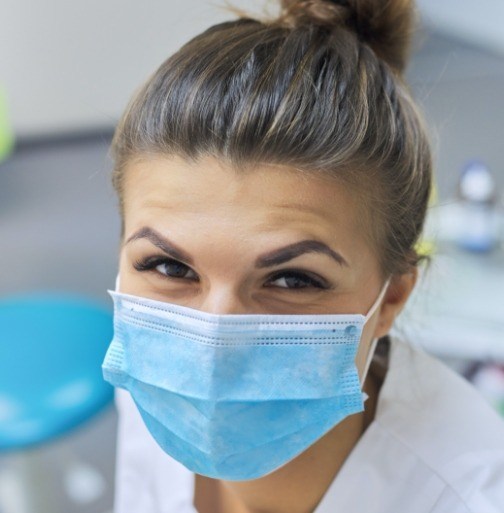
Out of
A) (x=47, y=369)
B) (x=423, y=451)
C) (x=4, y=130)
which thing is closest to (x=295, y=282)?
(x=423, y=451)

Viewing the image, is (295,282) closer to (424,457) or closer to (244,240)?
(244,240)

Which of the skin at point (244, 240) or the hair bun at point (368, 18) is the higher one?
the hair bun at point (368, 18)

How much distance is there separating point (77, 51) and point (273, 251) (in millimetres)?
2894

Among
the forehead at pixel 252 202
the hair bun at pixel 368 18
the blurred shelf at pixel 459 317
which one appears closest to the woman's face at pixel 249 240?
the forehead at pixel 252 202

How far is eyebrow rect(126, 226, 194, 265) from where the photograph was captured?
940 millimetres

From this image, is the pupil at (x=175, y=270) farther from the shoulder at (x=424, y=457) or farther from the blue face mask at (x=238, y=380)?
the shoulder at (x=424, y=457)

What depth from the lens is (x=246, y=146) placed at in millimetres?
912

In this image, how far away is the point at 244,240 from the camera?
90 cm

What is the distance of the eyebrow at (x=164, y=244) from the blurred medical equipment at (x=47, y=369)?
0.49 meters

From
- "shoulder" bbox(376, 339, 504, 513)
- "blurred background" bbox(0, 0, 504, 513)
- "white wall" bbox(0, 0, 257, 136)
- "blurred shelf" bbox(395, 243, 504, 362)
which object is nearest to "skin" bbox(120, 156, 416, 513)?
"shoulder" bbox(376, 339, 504, 513)

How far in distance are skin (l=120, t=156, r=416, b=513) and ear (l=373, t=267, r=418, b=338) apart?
0.6 inches

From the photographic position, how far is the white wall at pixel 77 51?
133 inches

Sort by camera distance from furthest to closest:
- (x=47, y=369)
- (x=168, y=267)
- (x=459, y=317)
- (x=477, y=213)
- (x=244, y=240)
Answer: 1. (x=477, y=213)
2. (x=459, y=317)
3. (x=47, y=369)
4. (x=168, y=267)
5. (x=244, y=240)

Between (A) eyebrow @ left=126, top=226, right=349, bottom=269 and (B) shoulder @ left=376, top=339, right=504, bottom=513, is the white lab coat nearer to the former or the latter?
(B) shoulder @ left=376, top=339, right=504, bottom=513
